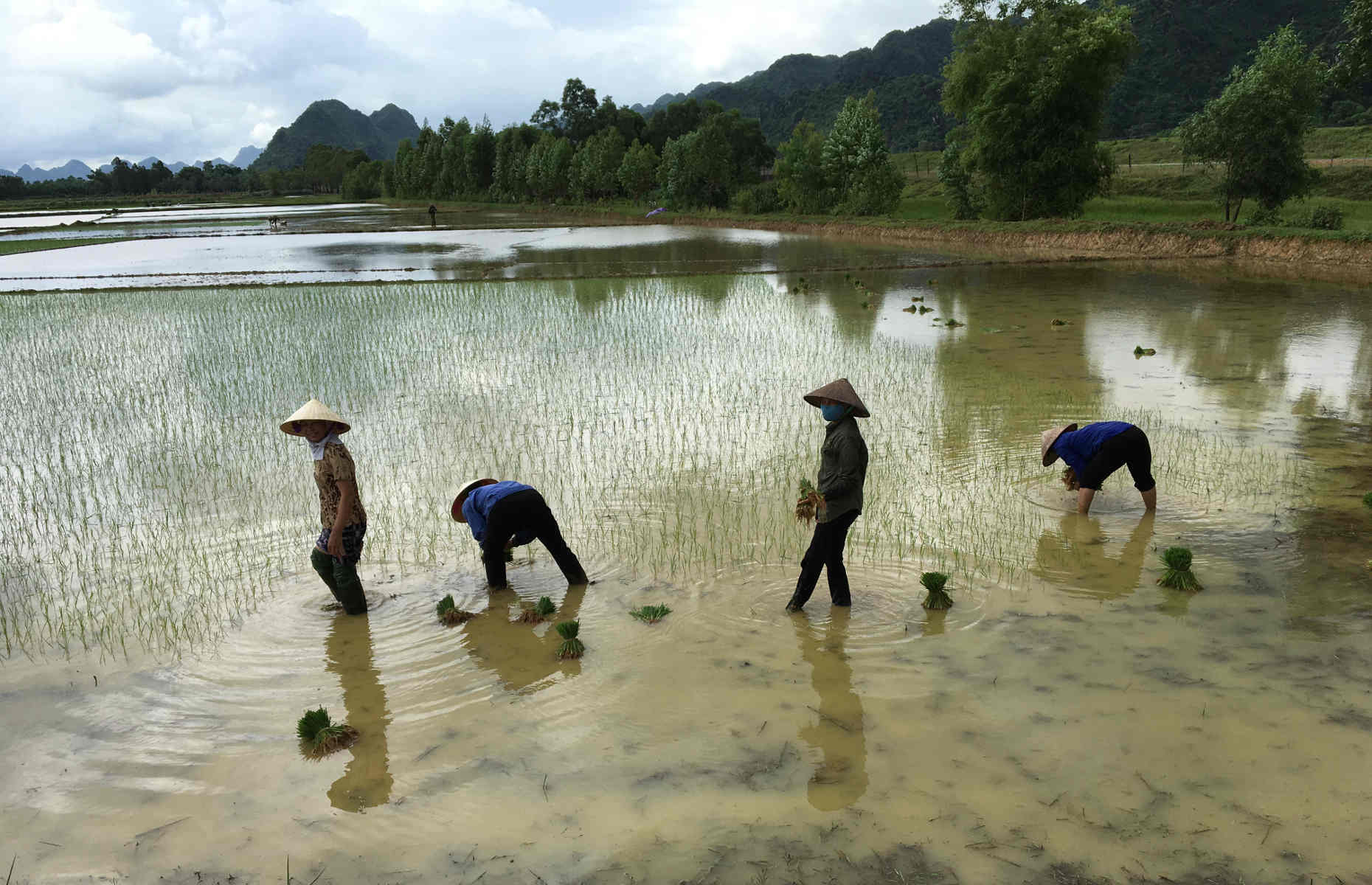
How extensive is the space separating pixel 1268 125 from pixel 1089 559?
2768cm

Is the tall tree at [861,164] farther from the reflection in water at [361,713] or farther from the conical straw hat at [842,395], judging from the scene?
the reflection in water at [361,713]

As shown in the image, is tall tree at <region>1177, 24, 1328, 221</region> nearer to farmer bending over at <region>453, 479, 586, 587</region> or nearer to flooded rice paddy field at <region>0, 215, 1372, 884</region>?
flooded rice paddy field at <region>0, 215, 1372, 884</region>

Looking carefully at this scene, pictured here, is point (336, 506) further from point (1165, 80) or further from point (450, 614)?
point (1165, 80)

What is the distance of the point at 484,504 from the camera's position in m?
5.59

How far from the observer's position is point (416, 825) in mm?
3637

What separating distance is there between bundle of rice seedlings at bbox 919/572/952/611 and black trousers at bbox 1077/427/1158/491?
1.89 meters

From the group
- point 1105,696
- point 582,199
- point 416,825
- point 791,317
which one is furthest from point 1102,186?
point 582,199

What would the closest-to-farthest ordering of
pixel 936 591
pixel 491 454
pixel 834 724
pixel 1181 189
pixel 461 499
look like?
pixel 834 724
pixel 936 591
pixel 461 499
pixel 491 454
pixel 1181 189

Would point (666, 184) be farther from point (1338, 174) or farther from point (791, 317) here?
point (791, 317)

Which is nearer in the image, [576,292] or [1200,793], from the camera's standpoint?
[1200,793]

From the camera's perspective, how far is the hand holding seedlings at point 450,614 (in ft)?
17.5

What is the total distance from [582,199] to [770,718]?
6877cm

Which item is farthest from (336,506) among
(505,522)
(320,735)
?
(320,735)

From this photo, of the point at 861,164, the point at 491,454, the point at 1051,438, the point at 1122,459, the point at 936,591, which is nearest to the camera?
the point at 936,591
